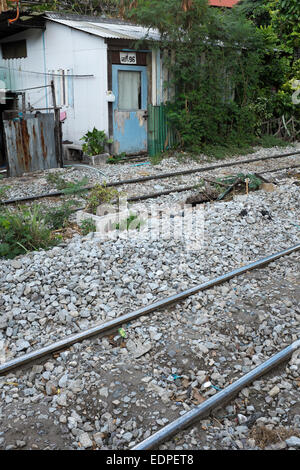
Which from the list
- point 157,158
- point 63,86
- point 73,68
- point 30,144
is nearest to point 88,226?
point 30,144

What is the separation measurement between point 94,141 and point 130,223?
23.5 ft

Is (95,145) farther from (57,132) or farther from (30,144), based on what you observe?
(30,144)

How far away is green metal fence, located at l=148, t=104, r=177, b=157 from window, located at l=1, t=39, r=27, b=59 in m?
5.15

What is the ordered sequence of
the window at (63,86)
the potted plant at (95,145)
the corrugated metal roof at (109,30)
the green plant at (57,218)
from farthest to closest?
the window at (63,86) → the potted plant at (95,145) → the corrugated metal roof at (109,30) → the green plant at (57,218)

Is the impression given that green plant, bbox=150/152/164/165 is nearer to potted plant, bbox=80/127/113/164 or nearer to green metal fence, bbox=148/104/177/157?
green metal fence, bbox=148/104/177/157

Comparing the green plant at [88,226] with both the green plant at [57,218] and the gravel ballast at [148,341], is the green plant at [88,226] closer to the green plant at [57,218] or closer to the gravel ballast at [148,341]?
the gravel ballast at [148,341]

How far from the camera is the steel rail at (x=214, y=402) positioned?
3.21 metres

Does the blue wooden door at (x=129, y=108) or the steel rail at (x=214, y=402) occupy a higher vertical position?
the blue wooden door at (x=129, y=108)

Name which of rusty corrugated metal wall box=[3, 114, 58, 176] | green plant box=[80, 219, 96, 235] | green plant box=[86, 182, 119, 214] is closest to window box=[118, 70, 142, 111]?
rusty corrugated metal wall box=[3, 114, 58, 176]

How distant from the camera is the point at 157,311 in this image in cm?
503

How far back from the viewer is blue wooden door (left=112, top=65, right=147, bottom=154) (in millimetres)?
14008

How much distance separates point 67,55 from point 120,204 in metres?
8.16

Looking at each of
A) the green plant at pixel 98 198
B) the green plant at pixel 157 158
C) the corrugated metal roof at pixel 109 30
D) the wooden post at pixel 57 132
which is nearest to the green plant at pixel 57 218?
the green plant at pixel 98 198

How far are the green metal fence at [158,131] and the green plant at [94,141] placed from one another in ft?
5.40
